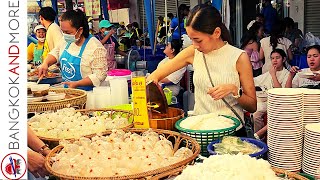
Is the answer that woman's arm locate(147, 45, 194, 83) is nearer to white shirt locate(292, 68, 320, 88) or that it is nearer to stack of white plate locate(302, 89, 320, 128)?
stack of white plate locate(302, 89, 320, 128)

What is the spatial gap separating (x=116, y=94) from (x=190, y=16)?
95 cm

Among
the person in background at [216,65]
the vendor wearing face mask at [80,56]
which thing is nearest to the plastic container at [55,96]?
the vendor wearing face mask at [80,56]

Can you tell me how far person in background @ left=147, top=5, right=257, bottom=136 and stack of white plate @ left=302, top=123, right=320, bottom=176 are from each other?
733 millimetres

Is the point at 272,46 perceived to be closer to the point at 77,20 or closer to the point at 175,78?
the point at 175,78

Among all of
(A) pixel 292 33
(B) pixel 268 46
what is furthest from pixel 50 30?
(A) pixel 292 33

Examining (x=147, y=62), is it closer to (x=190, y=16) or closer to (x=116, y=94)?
(x=116, y=94)

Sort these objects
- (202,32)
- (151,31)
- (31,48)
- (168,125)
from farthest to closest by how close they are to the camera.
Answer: (31,48)
(151,31)
(202,32)
(168,125)

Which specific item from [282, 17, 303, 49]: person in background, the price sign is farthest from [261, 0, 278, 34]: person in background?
the price sign

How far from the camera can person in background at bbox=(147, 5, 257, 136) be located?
270 centimetres

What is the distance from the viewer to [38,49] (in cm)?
735

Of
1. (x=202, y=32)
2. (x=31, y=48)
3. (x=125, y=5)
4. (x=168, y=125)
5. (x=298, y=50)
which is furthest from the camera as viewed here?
(x=125, y=5)

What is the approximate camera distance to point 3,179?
1.35 metres

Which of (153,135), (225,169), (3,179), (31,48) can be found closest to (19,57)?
(3,179)

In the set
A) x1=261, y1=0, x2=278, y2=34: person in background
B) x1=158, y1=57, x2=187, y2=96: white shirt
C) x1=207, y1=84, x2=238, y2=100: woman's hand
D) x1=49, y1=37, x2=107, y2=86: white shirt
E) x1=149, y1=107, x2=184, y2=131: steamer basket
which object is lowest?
x1=158, y1=57, x2=187, y2=96: white shirt
